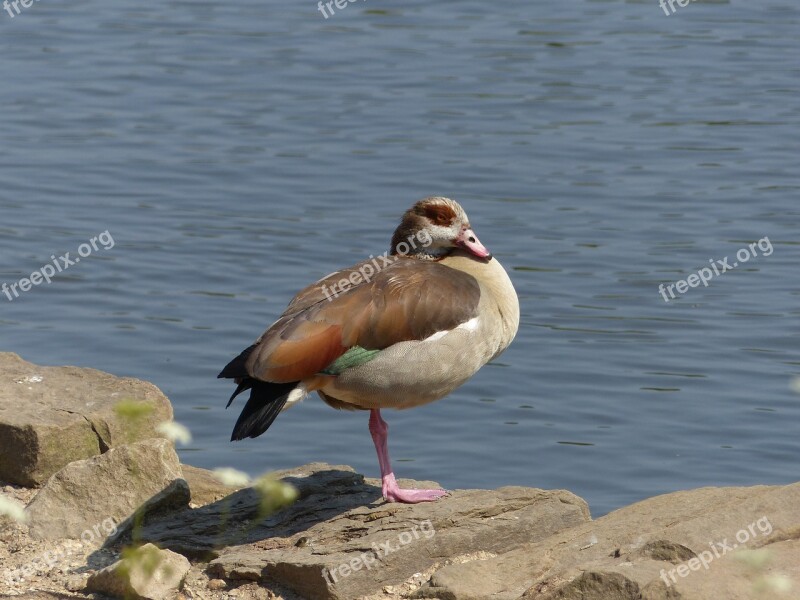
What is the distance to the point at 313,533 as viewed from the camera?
6582 mm

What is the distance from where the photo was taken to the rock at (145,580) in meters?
5.75

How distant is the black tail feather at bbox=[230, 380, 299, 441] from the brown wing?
79 mm

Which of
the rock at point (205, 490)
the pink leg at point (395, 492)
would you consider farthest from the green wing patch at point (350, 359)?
the rock at point (205, 490)

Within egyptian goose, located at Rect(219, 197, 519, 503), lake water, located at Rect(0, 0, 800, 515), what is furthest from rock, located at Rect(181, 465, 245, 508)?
lake water, located at Rect(0, 0, 800, 515)

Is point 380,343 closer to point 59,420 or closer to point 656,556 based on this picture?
point 656,556

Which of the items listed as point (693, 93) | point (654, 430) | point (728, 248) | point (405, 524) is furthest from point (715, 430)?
point (693, 93)

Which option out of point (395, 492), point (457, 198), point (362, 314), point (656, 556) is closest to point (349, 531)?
point (395, 492)

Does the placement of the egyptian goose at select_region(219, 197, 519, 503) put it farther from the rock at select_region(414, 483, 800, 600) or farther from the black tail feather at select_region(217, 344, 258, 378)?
the rock at select_region(414, 483, 800, 600)

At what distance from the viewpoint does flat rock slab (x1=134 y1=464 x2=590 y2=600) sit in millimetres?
6152

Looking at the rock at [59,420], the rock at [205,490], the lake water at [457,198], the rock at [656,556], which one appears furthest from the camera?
the lake water at [457,198]

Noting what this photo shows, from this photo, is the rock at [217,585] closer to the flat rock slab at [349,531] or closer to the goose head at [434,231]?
the flat rock slab at [349,531]

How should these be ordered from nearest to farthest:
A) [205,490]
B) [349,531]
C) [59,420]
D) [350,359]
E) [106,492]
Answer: [349,531] → [350,359] → [106,492] → [59,420] → [205,490]

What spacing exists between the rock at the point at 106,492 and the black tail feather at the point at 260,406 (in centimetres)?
76

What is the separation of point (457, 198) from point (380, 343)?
759 centimetres
